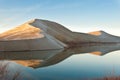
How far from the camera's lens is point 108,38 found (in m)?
154

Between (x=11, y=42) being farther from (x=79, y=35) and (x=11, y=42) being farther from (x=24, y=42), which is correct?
(x=79, y=35)

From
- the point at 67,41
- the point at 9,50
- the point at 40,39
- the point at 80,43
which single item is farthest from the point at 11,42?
the point at 80,43

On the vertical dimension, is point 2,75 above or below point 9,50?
above

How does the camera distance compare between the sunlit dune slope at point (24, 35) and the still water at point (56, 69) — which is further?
the sunlit dune slope at point (24, 35)

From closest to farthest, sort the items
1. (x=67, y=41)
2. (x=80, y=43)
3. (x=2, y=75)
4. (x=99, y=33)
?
(x=2, y=75) < (x=67, y=41) < (x=80, y=43) < (x=99, y=33)

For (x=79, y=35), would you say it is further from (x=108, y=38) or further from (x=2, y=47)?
(x=2, y=47)

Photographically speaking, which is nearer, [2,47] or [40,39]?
[2,47]

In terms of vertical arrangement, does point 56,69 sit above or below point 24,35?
below

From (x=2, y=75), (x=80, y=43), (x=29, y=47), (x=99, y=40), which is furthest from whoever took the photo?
(x=99, y=40)

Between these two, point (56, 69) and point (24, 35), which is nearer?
point (56, 69)

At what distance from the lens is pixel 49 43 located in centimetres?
8338

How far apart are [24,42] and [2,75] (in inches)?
2597

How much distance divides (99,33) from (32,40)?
8338 centimetres

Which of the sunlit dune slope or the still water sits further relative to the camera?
the sunlit dune slope
